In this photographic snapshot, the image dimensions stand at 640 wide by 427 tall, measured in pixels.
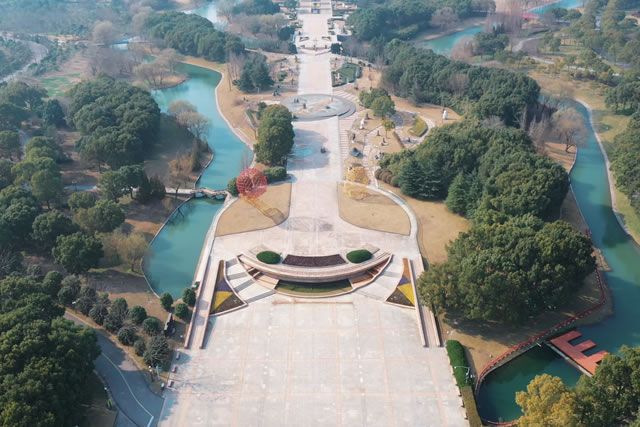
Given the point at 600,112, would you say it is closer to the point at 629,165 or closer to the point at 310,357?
the point at 629,165

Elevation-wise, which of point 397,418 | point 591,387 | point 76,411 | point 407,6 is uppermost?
point 407,6

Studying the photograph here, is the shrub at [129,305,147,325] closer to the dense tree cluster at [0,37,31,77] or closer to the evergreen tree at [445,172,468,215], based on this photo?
the evergreen tree at [445,172,468,215]

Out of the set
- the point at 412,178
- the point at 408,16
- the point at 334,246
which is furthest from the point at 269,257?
the point at 408,16

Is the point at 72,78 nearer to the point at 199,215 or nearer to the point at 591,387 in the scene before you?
the point at 199,215

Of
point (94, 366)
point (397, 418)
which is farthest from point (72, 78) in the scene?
point (397, 418)

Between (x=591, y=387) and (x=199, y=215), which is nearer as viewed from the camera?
(x=591, y=387)

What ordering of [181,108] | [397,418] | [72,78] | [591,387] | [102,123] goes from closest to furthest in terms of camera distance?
[591,387] < [397,418] < [102,123] < [181,108] < [72,78]

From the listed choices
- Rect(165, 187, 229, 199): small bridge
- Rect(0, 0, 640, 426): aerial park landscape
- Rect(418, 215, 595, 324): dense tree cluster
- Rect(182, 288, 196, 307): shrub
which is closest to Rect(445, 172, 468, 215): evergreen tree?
Rect(0, 0, 640, 426): aerial park landscape

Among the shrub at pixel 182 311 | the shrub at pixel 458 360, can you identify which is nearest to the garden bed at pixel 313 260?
the shrub at pixel 182 311

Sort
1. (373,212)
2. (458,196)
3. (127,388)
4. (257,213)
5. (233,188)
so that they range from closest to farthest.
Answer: (127,388) < (458,196) < (373,212) < (257,213) < (233,188)
